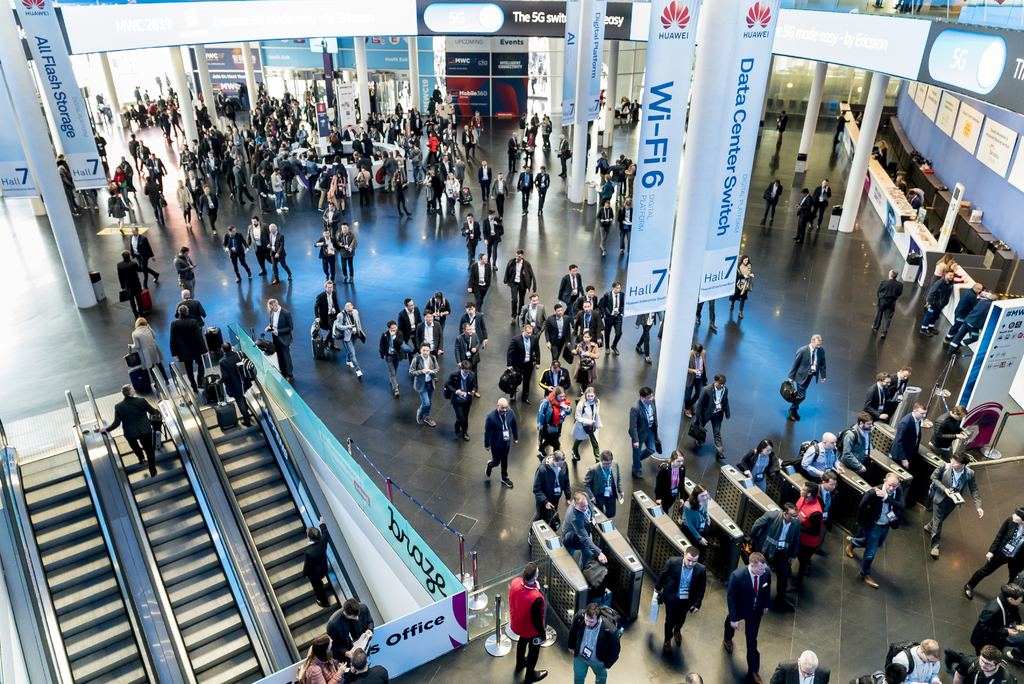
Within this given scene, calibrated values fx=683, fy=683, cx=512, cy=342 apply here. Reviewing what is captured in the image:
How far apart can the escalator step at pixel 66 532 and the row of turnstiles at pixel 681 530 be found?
6076 mm

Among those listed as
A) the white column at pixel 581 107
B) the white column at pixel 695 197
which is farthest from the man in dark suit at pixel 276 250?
the white column at pixel 695 197

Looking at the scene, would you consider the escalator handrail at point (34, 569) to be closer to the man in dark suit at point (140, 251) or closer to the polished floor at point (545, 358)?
the polished floor at point (545, 358)

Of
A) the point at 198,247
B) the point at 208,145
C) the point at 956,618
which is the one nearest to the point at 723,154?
the point at 956,618

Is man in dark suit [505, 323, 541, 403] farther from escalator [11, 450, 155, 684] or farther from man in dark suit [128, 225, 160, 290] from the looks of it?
man in dark suit [128, 225, 160, 290]

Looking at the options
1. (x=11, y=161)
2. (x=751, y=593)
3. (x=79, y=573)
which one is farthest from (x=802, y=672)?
(x=11, y=161)

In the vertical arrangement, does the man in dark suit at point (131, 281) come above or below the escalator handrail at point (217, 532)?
above

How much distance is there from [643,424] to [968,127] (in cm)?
1434

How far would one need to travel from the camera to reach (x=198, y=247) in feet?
54.8

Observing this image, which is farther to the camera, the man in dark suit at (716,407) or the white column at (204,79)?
the white column at (204,79)

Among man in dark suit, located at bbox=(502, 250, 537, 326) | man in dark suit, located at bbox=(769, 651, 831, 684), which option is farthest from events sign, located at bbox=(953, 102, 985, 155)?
man in dark suit, located at bbox=(769, 651, 831, 684)

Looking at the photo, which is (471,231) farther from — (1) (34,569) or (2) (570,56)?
(1) (34,569)

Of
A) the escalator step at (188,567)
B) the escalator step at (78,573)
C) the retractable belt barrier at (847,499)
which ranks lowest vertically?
the escalator step at (188,567)

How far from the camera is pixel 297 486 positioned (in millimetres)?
9984

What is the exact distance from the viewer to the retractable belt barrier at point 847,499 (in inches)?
315
